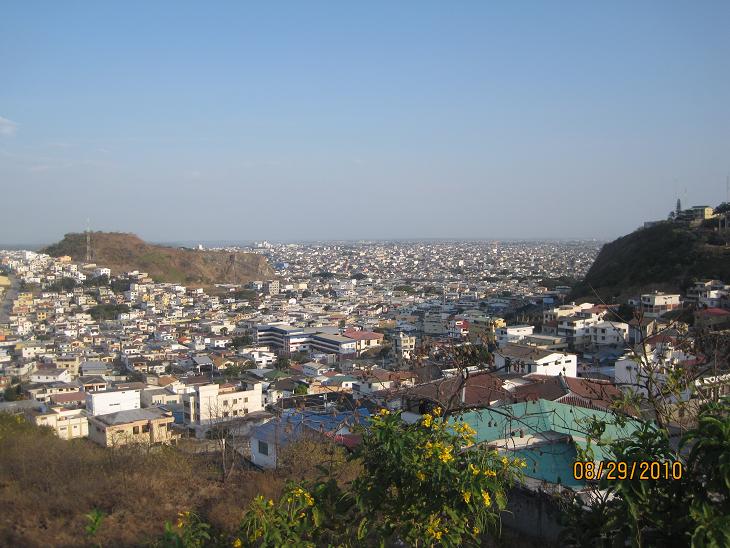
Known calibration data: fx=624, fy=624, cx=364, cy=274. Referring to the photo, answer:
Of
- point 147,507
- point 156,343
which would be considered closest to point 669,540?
point 147,507

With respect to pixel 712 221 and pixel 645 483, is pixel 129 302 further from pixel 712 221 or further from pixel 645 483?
pixel 645 483

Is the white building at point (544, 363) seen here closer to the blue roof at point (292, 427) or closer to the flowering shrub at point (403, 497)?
the blue roof at point (292, 427)

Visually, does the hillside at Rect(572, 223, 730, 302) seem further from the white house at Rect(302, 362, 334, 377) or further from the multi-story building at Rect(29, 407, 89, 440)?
the multi-story building at Rect(29, 407, 89, 440)

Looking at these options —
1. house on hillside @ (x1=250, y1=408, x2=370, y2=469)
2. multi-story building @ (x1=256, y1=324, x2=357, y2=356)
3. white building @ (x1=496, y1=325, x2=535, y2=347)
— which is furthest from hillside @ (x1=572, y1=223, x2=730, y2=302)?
house on hillside @ (x1=250, y1=408, x2=370, y2=469)

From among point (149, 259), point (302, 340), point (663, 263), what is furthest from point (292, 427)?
point (149, 259)

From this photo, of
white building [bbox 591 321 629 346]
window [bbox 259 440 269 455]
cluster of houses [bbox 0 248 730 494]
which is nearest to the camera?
cluster of houses [bbox 0 248 730 494]
